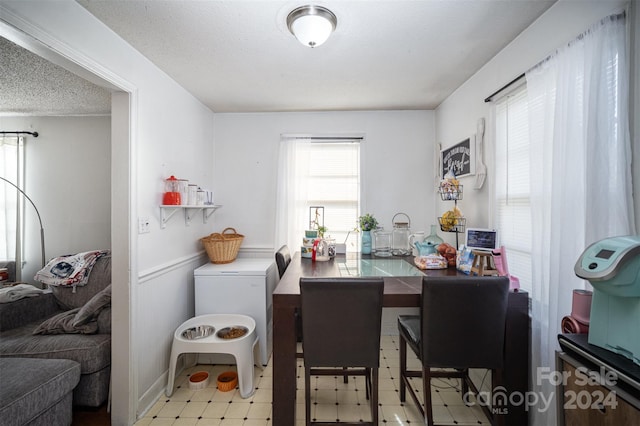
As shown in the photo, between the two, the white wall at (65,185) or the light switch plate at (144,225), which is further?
the white wall at (65,185)

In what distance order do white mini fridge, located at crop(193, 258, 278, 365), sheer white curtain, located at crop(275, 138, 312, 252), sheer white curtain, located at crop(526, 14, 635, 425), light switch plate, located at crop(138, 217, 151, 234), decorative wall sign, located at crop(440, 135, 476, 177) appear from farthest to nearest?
sheer white curtain, located at crop(275, 138, 312, 252) < white mini fridge, located at crop(193, 258, 278, 365) < decorative wall sign, located at crop(440, 135, 476, 177) < light switch plate, located at crop(138, 217, 151, 234) < sheer white curtain, located at crop(526, 14, 635, 425)

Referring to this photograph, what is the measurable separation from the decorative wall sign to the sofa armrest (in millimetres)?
3784

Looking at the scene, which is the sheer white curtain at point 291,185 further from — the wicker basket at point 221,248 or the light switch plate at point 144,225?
the light switch plate at point 144,225

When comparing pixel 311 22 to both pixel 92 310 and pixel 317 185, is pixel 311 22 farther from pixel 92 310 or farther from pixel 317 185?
pixel 92 310

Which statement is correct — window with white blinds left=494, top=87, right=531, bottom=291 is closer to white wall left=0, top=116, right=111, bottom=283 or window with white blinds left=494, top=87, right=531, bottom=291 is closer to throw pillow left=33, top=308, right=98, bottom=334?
throw pillow left=33, top=308, right=98, bottom=334

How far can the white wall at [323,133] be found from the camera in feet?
9.80

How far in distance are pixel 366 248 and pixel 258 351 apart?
136cm

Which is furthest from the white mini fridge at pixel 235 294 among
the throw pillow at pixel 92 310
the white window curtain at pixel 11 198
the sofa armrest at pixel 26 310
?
the white window curtain at pixel 11 198

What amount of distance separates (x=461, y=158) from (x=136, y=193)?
258 centimetres

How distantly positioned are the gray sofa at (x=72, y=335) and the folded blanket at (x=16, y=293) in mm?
37

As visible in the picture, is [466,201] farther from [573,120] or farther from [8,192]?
[8,192]

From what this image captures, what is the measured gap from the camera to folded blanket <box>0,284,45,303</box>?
2.05m

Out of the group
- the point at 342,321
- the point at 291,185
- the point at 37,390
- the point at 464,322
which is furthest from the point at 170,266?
the point at 464,322

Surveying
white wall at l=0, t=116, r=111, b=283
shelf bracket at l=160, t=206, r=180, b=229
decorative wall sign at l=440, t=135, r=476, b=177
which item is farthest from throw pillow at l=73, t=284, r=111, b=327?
decorative wall sign at l=440, t=135, r=476, b=177
